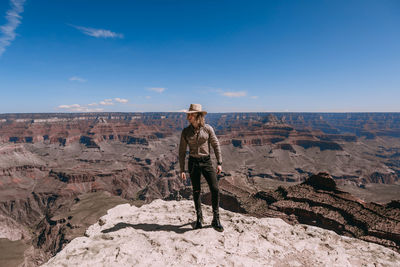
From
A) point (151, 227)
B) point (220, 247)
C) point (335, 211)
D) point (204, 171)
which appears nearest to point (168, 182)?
point (335, 211)

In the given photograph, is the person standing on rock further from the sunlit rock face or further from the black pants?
the sunlit rock face

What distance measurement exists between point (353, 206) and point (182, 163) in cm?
3695

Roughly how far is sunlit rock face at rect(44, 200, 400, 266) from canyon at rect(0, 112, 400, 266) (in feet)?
97.7

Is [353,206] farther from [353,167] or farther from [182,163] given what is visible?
[353,167]

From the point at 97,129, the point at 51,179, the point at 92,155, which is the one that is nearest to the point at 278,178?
the point at 51,179

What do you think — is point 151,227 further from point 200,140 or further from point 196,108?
point 196,108

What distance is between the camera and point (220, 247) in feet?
13.7

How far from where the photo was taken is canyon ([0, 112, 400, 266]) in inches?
1298

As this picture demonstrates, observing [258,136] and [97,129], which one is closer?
[258,136]

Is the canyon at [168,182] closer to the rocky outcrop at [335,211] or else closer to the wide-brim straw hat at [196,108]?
the rocky outcrop at [335,211]

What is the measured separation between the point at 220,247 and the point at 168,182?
337 ft

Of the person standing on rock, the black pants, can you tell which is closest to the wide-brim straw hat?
the person standing on rock

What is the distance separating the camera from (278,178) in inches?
4003

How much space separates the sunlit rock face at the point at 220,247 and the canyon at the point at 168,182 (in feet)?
97.7
